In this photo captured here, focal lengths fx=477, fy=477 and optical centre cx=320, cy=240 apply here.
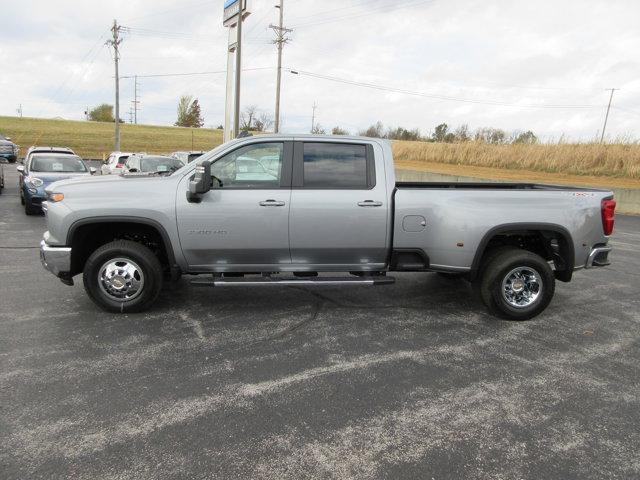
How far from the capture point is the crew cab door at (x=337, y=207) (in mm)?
5031

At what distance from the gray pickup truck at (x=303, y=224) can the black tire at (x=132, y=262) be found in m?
0.01

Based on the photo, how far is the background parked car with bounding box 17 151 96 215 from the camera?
12.1m

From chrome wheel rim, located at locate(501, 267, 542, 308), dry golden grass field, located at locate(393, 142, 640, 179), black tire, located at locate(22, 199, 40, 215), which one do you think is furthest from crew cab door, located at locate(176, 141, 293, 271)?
dry golden grass field, located at locate(393, 142, 640, 179)

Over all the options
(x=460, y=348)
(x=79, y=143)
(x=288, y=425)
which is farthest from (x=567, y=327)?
(x=79, y=143)

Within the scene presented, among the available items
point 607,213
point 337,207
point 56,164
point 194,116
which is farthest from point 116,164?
point 194,116

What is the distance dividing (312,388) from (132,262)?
2.53 meters

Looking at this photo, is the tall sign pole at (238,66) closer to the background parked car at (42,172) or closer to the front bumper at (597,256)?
the background parked car at (42,172)

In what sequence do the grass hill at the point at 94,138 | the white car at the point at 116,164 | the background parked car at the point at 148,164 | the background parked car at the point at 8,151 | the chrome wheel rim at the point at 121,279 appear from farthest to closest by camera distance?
the grass hill at the point at 94,138 < the background parked car at the point at 8,151 < the white car at the point at 116,164 < the background parked car at the point at 148,164 < the chrome wheel rim at the point at 121,279

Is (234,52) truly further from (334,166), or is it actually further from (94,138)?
(94,138)

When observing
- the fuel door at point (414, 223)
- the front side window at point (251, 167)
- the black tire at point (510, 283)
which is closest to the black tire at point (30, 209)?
the front side window at point (251, 167)

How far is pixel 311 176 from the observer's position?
5117 millimetres

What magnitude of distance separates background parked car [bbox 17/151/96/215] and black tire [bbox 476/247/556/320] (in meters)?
10.7

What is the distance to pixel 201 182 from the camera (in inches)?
185

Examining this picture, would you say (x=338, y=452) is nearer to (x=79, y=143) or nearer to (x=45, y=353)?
(x=45, y=353)
